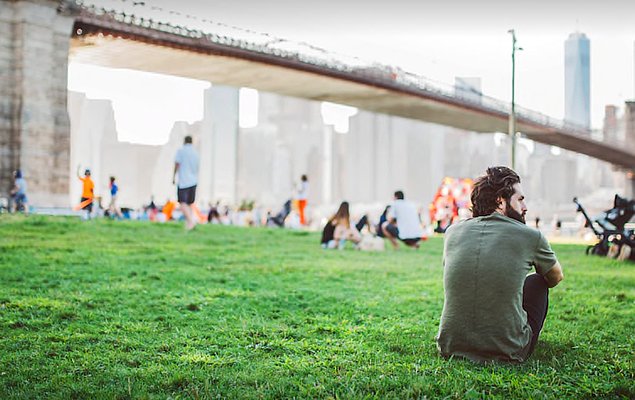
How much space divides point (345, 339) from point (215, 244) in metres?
5.64

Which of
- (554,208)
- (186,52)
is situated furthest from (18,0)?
(554,208)

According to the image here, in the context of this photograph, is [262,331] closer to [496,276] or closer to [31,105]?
[496,276]

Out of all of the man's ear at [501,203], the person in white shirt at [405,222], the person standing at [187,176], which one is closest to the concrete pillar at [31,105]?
the person standing at [187,176]

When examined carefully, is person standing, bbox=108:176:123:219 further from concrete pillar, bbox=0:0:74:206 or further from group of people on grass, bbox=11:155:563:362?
group of people on grass, bbox=11:155:563:362

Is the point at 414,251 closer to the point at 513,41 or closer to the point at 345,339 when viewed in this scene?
the point at 345,339

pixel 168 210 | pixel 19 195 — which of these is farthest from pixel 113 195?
pixel 168 210

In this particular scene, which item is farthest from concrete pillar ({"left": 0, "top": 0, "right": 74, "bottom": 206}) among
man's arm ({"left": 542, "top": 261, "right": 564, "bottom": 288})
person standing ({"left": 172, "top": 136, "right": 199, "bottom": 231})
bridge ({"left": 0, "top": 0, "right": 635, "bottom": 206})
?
man's arm ({"left": 542, "top": 261, "right": 564, "bottom": 288})

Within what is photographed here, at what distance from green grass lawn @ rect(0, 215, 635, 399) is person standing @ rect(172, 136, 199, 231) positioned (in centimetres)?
269

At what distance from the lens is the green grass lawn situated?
2865mm

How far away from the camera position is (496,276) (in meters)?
3.10

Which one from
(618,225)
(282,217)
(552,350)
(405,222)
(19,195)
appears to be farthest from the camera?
(282,217)

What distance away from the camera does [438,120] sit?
3625 cm

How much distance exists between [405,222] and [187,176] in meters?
3.32

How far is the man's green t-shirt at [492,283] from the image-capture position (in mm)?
3088
